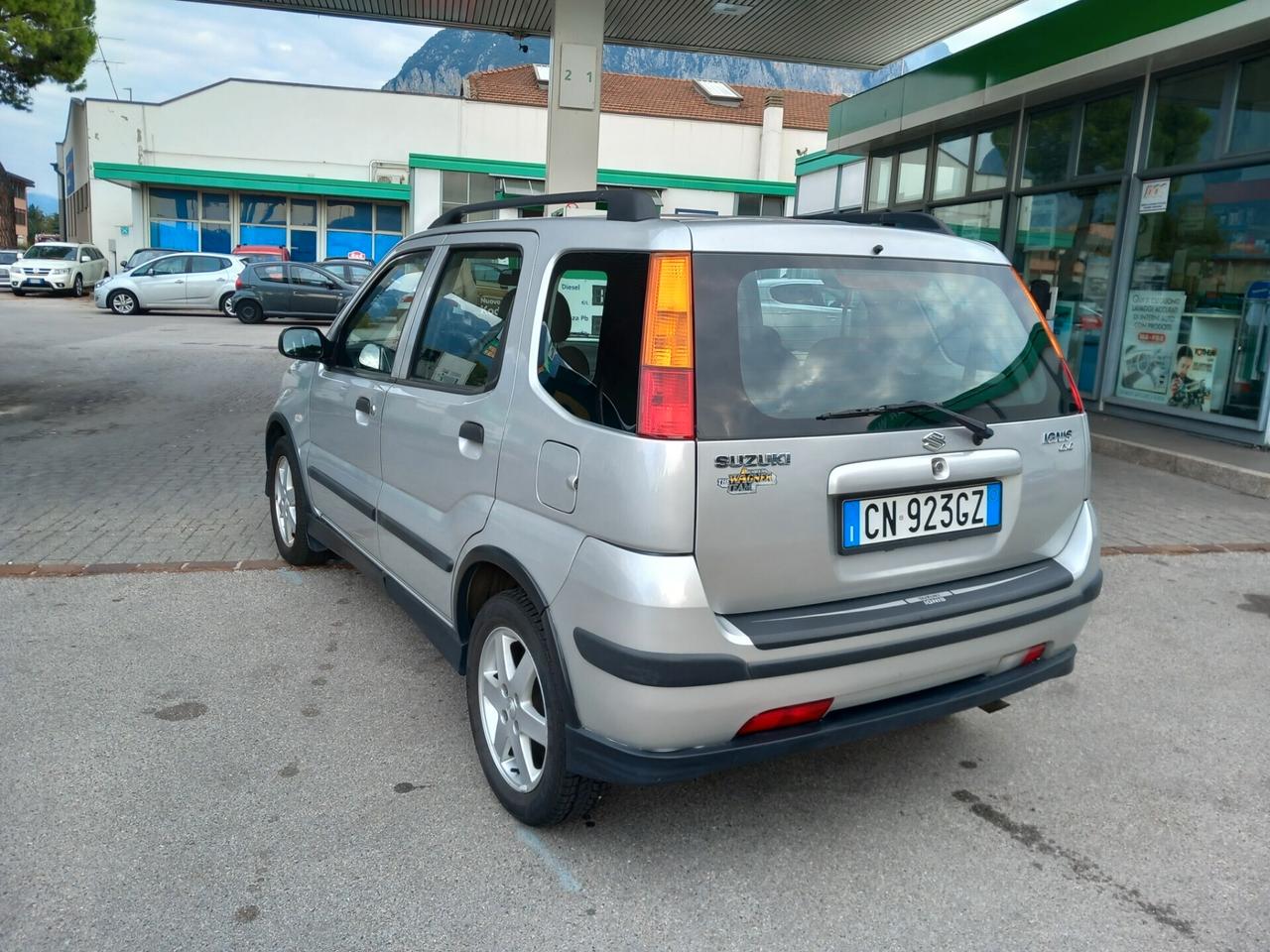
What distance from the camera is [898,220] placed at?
11.0 feet

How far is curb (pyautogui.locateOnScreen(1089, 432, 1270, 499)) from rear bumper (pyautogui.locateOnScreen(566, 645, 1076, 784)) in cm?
622

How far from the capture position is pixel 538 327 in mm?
2963

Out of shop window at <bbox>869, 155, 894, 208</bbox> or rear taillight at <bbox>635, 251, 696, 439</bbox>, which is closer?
rear taillight at <bbox>635, 251, 696, 439</bbox>

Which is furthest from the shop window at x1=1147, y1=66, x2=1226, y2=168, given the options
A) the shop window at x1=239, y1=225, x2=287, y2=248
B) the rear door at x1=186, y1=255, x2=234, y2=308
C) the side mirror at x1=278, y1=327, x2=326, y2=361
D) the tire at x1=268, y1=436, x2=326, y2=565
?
the shop window at x1=239, y1=225, x2=287, y2=248

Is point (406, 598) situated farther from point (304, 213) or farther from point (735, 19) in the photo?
point (304, 213)

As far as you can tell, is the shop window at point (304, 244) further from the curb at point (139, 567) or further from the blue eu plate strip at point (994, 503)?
the blue eu plate strip at point (994, 503)

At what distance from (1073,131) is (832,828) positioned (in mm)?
10859

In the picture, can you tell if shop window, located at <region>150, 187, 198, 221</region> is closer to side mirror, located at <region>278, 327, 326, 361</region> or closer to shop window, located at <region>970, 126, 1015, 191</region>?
shop window, located at <region>970, 126, 1015, 191</region>

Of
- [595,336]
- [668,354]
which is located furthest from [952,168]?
[668,354]

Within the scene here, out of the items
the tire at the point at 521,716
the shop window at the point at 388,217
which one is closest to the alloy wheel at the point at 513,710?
the tire at the point at 521,716

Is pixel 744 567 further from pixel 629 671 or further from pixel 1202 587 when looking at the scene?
pixel 1202 587

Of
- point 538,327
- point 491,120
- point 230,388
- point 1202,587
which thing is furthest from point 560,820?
point 491,120

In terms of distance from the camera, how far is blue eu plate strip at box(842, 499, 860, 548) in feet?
8.72

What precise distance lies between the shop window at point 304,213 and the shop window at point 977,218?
30.7m
